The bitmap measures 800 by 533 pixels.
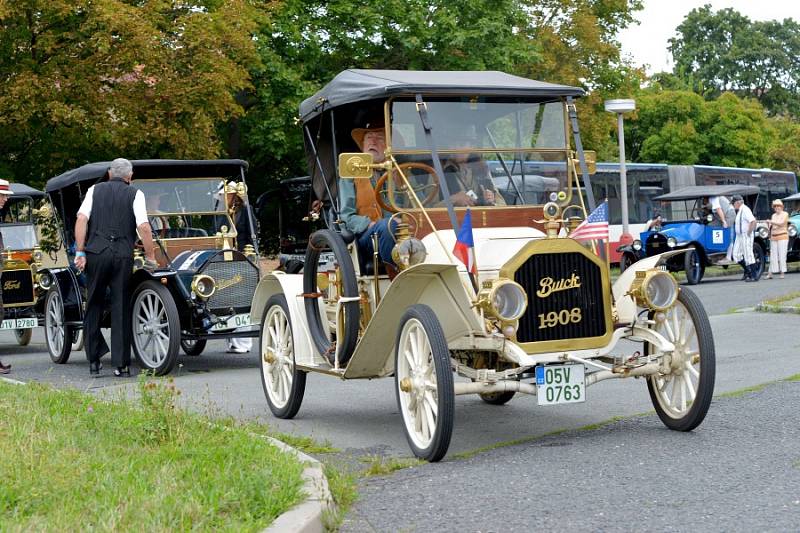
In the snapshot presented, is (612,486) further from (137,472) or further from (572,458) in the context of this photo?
(137,472)

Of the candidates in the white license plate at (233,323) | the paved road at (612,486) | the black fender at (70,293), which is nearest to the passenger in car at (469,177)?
the paved road at (612,486)

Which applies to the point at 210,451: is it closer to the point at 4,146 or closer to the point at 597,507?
the point at 597,507

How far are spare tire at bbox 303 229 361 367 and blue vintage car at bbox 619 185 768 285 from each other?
57.2 ft

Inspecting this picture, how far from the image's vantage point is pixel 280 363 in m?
8.64

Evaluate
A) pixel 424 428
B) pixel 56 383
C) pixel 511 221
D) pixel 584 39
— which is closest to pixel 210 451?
pixel 424 428

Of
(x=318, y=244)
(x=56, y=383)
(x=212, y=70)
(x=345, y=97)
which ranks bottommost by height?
(x=56, y=383)

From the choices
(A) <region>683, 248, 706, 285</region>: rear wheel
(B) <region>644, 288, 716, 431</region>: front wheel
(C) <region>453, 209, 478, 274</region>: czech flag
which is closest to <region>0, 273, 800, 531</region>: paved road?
(B) <region>644, 288, 716, 431</region>: front wheel

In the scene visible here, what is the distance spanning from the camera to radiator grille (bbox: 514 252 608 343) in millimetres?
6695

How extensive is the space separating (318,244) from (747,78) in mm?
83561

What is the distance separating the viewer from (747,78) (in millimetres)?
86125

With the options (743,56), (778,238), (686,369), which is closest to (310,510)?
(686,369)

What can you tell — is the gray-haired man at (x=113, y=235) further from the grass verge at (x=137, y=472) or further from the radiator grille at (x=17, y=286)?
the radiator grille at (x=17, y=286)

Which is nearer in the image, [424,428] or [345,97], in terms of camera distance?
[424,428]

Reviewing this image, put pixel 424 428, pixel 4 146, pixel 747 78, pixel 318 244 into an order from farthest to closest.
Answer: pixel 747 78 → pixel 4 146 → pixel 318 244 → pixel 424 428
